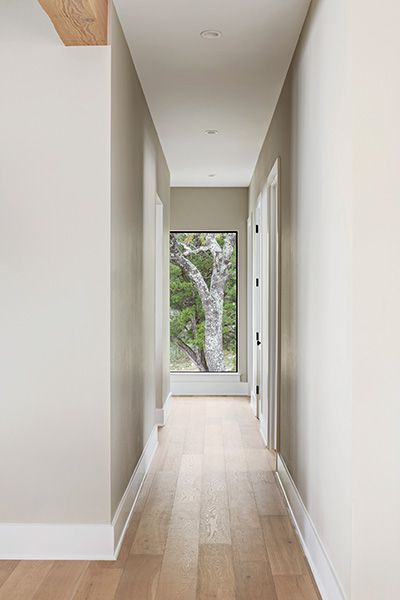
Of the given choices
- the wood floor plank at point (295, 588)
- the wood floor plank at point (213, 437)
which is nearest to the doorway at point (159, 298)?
the wood floor plank at point (213, 437)

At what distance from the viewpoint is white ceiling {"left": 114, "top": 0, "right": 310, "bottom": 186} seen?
3.26 meters

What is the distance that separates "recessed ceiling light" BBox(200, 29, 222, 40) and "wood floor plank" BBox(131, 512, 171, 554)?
2603 mm

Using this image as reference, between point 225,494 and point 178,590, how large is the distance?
139 cm

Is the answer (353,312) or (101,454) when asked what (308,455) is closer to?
(101,454)

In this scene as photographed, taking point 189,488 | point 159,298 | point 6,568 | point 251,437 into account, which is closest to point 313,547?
point 6,568

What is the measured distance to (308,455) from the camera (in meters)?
3.15

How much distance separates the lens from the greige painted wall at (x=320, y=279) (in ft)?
7.61

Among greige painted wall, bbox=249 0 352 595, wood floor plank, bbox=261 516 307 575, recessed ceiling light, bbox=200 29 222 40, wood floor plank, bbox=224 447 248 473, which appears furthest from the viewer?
wood floor plank, bbox=224 447 248 473

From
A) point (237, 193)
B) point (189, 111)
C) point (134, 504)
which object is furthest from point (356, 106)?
point (237, 193)

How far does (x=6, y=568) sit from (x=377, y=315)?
6.42ft

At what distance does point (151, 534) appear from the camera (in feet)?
11.2

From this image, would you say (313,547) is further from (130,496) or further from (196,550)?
(130,496)

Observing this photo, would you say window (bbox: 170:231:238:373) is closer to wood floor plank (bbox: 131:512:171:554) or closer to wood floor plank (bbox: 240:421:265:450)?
wood floor plank (bbox: 240:421:265:450)

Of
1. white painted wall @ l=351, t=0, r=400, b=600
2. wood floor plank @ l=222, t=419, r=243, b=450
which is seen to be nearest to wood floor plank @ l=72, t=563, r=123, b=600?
white painted wall @ l=351, t=0, r=400, b=600
